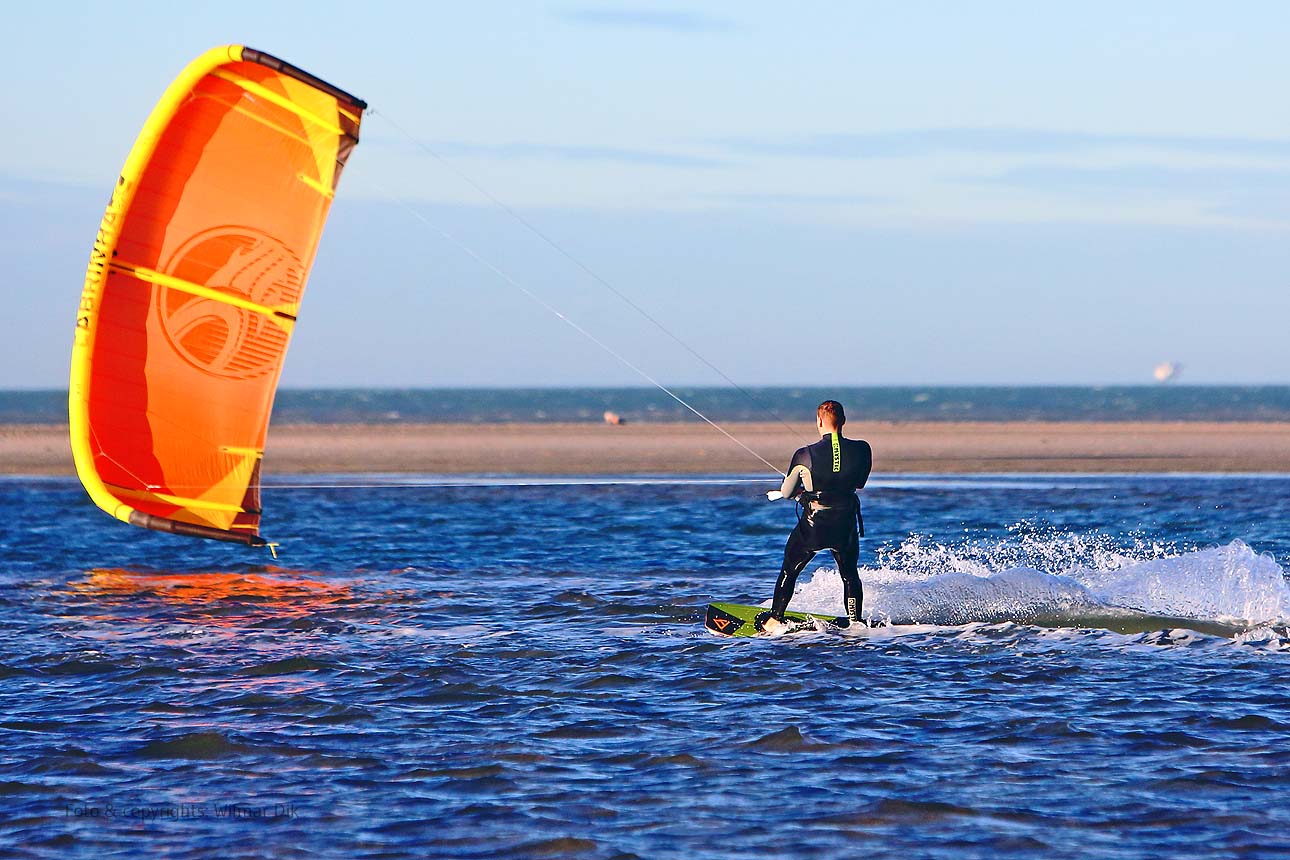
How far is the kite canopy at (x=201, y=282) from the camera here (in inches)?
530

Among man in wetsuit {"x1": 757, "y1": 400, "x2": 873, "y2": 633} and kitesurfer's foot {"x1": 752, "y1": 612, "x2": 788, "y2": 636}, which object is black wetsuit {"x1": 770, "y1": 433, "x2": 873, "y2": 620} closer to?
man in wetsuit {"x1": 757, "y1": 400, "x2": 873, "y2": 633}

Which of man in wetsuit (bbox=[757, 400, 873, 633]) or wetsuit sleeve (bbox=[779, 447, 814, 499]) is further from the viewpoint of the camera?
man in wetsuit (bbox=[757, 400, 873, 633])

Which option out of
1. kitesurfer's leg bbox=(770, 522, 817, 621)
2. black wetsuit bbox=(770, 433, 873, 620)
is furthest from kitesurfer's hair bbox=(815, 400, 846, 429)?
kitesurfer's leg bbox=(770, 522, 817, 621)

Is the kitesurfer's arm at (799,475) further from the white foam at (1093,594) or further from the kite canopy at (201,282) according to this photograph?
the kite canopy at (201,282)

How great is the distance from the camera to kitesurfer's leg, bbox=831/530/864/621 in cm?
1206

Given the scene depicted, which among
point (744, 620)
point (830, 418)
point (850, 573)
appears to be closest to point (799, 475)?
point (830, 418)

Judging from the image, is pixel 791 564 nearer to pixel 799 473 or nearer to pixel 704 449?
pixel 799 473

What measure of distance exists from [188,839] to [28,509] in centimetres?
2139

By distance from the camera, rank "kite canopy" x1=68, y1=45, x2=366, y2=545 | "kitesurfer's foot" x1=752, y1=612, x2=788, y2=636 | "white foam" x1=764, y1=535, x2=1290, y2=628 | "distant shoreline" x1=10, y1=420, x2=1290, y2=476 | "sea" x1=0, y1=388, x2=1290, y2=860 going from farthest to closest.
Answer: "distant shoreline" x1=10, y1=420, x2=1290, y2=476 < "kite canopy" x1=68, y1=45, x2=366, y2=545 < "white foam" x1=764, y1=535, x2=1290, y2=628 < "kitesurfer's foot" x1=752, y1=612, x2=788, y2=636 < "sea" x1=0, y1=388, x2=1290, y2=860

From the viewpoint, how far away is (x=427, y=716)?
382 inches

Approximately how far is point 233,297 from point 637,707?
701 centimetres

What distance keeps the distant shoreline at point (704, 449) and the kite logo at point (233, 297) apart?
60.6 ft

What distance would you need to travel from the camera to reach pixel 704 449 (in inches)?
1610

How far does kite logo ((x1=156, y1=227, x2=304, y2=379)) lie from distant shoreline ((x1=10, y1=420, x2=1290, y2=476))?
18.5 meters
